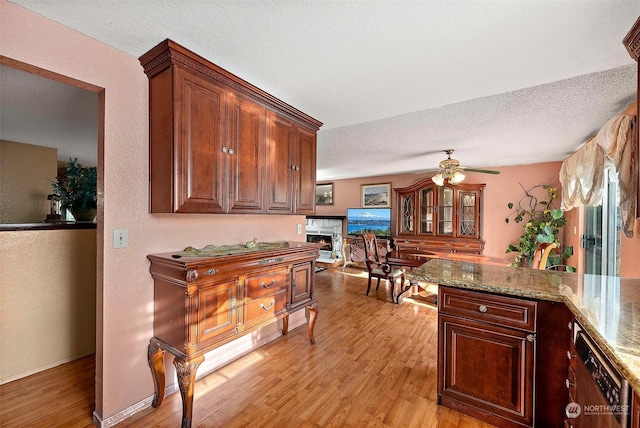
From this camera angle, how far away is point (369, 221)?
6.46 meters

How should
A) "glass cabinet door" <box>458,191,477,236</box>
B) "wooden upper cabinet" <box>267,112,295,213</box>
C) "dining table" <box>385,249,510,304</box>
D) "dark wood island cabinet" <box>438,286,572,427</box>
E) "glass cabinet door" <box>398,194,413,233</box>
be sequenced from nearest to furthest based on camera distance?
"dark wood island cabinet" <box>438,286,572,427</box>
"wooden upper cabinet" <box>267,112,295,213</box>
"dining table" <box>385,249,510,304</box>
"glass cabinet door" <box>458,191,477,236</box>
"glass cabinet door" <box>398,194,413,233</box>

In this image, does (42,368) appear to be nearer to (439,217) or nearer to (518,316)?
(518,316)

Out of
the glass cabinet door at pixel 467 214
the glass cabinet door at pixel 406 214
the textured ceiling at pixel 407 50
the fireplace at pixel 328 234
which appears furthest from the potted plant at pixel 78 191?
the glass cabinet door at pixel 467 214

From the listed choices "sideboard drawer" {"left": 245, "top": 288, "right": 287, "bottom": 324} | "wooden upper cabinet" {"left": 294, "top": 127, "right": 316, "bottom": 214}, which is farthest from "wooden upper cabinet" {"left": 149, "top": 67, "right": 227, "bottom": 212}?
"wooden upper cabinet" {"left": 294, "top": 127, "right": 316, "bottom": 214}

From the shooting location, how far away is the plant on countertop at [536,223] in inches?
163

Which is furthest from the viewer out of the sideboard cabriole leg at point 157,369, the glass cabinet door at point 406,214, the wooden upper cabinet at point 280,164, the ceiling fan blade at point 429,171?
the ceiling fan blade at point 429,171

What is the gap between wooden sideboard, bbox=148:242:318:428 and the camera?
155 centimetres

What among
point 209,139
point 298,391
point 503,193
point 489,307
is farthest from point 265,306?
point 503,193

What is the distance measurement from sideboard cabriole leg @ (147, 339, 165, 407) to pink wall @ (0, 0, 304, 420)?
4 cm

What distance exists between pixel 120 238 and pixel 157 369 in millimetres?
891

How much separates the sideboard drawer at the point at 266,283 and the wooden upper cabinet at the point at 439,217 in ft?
12.3

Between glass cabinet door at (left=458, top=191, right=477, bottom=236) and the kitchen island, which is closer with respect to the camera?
the kitchen island

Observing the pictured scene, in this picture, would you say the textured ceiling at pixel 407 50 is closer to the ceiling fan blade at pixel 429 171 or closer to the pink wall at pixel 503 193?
the pink wall at pixel 503 193

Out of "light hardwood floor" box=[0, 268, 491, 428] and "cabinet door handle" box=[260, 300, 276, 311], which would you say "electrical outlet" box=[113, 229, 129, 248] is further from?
"light hardwood floor" box=[0, 268, 491, 428]
